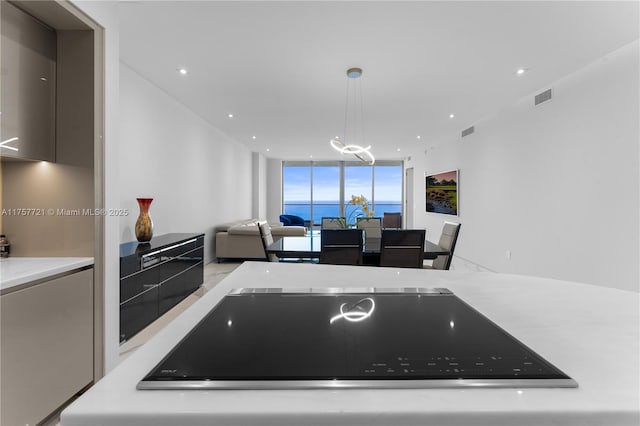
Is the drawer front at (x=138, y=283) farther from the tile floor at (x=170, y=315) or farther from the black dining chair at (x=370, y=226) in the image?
the black dining chair at (x=370, y=226)

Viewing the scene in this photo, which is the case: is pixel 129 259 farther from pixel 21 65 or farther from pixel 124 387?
pixel 124 387

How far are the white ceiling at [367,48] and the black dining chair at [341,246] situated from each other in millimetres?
1723

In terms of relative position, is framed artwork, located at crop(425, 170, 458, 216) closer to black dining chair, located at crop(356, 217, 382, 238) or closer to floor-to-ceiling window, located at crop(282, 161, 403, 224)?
floor-to-ceiling window, located at crop(282, 161, 403, 224)

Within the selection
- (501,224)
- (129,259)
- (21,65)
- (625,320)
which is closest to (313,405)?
(625,320)

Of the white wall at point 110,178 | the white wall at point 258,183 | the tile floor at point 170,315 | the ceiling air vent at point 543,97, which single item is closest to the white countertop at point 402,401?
the white wall at point 110,178

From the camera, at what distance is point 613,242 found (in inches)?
125

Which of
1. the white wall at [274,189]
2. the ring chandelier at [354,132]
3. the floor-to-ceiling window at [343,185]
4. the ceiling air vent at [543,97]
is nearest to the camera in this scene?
the ring chandelier at [354,132]

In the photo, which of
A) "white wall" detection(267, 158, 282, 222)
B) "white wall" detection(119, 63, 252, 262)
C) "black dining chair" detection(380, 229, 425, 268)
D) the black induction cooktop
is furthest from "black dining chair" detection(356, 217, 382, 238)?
"white wall" detection(267, 158, 282, 222)

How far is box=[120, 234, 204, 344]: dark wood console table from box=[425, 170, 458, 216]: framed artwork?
537 centimetres

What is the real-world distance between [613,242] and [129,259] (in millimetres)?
4471

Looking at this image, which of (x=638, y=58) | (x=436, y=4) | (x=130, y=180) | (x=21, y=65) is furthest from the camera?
(x=130, y=180)

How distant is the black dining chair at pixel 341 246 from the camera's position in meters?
2.93

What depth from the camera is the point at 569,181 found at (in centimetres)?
374

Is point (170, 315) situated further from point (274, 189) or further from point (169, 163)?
point (274, 189)
